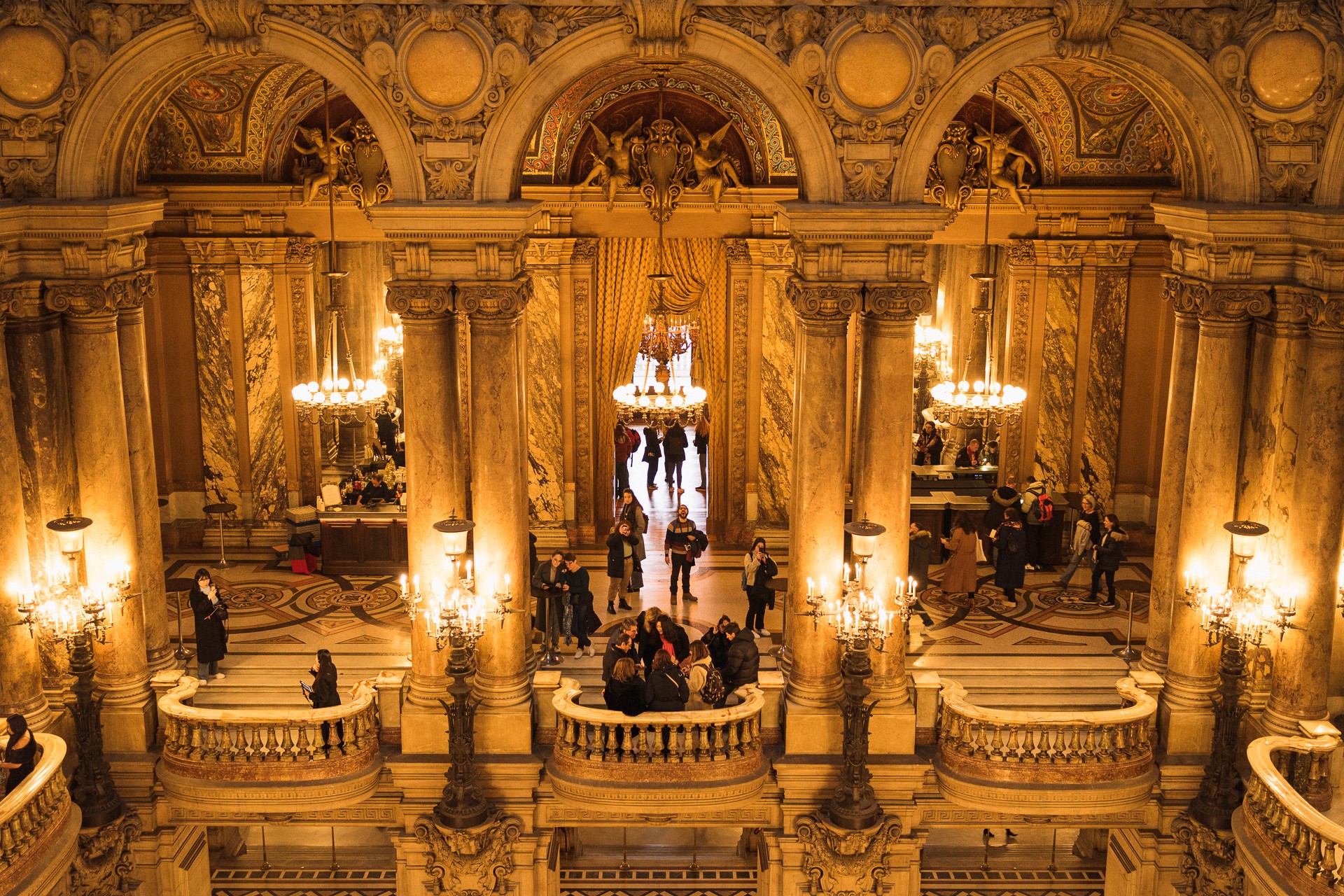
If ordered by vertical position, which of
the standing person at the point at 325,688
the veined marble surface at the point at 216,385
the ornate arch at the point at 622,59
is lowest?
the standing person at the point at 325,688

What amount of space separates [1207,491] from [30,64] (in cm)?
1097

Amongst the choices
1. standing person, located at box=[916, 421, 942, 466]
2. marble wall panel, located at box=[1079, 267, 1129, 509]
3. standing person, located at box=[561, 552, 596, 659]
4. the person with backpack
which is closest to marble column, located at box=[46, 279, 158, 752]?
standing person, located at box=[561, 552, 596, 659]

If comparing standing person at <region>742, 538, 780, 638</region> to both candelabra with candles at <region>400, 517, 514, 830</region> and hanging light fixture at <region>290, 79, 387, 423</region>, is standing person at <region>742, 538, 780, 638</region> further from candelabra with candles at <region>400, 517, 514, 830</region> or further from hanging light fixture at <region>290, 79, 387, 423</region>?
hanging light fixture at <region>290, 79, 387, 423</region>

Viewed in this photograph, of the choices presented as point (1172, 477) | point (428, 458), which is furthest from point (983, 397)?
point (428, 458)

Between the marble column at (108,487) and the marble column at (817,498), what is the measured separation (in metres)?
6.10

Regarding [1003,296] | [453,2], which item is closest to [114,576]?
[453,2]

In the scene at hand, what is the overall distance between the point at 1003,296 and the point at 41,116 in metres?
13.8

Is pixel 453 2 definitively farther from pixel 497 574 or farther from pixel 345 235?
pixel 345 235

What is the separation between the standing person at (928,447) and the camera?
21.3 m

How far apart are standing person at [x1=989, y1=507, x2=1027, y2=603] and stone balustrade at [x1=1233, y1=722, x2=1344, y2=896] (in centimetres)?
442

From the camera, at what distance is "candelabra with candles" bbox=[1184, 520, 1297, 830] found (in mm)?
12203

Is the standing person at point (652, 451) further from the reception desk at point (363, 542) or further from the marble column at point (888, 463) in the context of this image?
the marble column at point (888, 463)

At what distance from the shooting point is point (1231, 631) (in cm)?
1257

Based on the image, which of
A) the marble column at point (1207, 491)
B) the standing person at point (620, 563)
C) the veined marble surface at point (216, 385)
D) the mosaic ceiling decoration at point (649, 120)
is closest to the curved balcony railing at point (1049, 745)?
the marble column at point (1207, 491)
